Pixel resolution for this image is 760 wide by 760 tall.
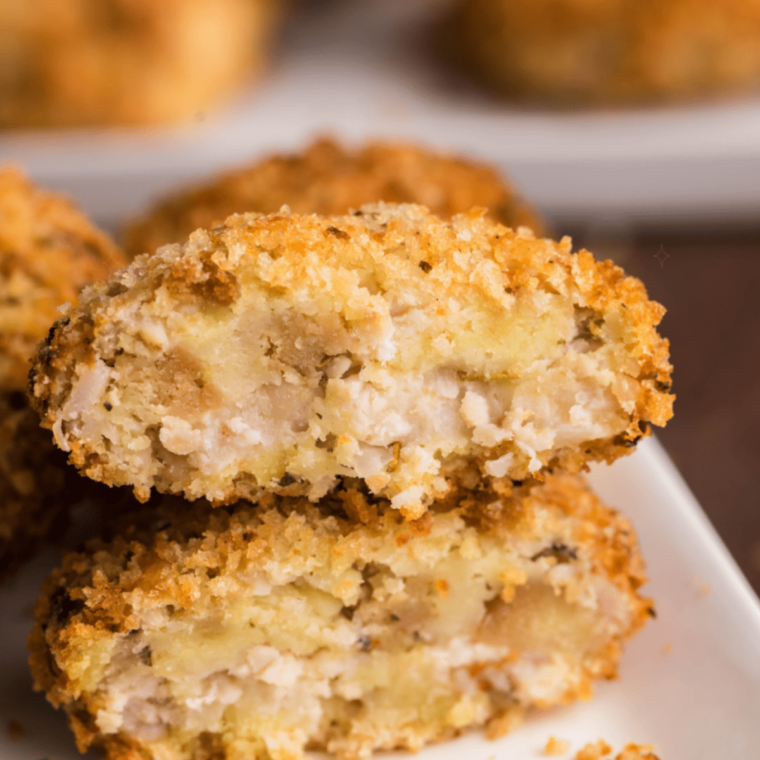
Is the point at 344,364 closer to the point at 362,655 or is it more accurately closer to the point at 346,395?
the point at 346,395

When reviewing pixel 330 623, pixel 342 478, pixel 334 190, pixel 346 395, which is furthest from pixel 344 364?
pixel 334 190

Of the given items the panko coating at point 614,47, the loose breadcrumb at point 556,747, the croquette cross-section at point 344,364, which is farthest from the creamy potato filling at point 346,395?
the panko coating at point 614,47

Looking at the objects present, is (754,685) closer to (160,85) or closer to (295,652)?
(295,652)

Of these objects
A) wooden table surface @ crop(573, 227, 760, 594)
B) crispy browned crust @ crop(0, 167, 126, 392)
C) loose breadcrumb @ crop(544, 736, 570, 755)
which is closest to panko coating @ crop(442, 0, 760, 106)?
wooden table surface @ crop(573, 227, 760, 594)

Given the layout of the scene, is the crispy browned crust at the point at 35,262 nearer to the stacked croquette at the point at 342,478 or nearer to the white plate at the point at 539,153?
the stacked croquette at the point at 342,478

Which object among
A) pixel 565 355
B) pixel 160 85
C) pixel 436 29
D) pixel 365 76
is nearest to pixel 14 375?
pixel 565 355

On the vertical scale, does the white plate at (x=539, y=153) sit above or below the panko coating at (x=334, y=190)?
above
